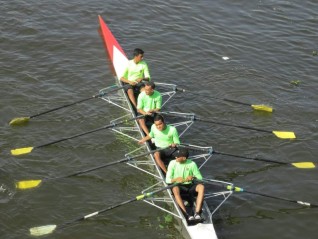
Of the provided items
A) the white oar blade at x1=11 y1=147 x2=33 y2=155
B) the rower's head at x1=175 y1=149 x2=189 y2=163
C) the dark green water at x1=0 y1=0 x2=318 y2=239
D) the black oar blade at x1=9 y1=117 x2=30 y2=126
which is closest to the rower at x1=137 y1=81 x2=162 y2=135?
the dark green water at x1=0 y1=0 x2=318 y2=239

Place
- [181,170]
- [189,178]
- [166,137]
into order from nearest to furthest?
[189,178]
[181,170]
[166,137]

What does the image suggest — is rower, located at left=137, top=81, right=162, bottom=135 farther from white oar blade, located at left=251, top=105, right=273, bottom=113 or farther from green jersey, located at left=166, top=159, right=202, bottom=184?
white oar blade, located at left=251, top=105, right=273, bottom=113

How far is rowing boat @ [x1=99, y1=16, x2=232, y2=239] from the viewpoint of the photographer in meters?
11.7

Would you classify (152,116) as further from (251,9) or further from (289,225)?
(251,9)

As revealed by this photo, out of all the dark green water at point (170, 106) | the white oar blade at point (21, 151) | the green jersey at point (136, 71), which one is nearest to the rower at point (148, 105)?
the dark green water at point (170, 106)

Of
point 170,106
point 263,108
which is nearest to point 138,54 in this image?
point 170,106

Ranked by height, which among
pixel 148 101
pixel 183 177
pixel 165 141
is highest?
pixel 148 101

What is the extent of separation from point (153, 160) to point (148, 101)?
8.05 ft

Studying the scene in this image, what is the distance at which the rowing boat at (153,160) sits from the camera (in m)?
11.7

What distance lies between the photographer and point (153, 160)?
13828mm

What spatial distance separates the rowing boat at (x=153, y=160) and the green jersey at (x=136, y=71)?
70cm

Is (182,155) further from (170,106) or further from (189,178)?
(170,106)

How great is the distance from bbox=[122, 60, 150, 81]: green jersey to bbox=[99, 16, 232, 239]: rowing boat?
2.29 ft

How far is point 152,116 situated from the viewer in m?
15.5
